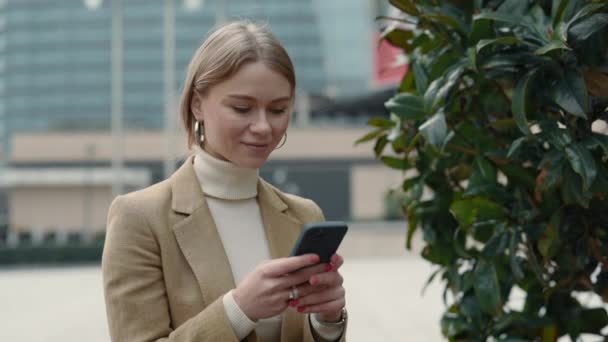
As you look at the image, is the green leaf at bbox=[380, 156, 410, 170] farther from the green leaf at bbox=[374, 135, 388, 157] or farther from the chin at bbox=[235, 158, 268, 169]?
the chin at bbox=[235, 158, 268, 169]

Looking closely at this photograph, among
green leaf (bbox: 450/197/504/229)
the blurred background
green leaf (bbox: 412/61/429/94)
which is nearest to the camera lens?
green leaf (bbox: 450/197/504/229)

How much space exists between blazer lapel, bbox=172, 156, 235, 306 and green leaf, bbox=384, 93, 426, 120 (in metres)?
0.93

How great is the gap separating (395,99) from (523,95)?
0.54 meters

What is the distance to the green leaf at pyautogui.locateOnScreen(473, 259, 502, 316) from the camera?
2.56m

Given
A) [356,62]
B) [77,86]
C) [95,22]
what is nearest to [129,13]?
[95,22]

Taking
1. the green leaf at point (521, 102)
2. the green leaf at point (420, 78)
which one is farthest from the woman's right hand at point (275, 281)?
the green leaf at point (420, 78)

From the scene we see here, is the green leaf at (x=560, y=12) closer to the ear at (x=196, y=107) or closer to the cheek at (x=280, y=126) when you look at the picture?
the cheek at (x=280, y=126)

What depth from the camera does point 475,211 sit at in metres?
2.54

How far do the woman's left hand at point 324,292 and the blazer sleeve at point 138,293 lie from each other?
0.18 m

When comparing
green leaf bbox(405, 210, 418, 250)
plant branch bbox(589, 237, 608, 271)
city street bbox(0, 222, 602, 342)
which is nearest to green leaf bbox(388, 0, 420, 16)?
green leaf bbox(405, 210, 418, 250)

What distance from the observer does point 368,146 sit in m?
41.2

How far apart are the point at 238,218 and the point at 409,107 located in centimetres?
91

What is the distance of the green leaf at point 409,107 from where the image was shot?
8.43ft

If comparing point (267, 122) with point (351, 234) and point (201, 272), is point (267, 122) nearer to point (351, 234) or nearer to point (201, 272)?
point (201, 272)
